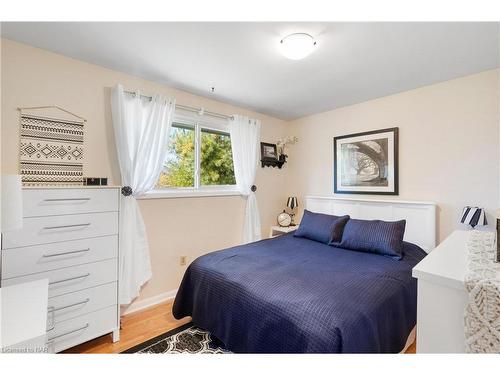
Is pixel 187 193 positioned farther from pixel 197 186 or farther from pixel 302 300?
pixel 302 300

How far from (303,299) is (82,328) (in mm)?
1571

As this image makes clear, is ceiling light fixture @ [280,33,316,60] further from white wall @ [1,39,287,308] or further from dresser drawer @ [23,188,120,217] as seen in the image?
dresser drawer @ [23,188,120,217]

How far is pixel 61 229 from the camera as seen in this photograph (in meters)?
1.64

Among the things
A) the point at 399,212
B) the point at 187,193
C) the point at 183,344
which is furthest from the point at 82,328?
the point at 399,212

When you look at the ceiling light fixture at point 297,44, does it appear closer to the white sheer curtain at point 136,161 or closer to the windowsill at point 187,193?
the white sheer curtain at point 136,161

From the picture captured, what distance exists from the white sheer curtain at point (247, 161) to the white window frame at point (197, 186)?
14 centimetres

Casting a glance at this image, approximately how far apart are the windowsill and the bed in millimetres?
882

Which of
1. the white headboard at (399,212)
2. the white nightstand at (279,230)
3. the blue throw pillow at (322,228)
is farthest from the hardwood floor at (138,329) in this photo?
the white headboard at (399,212)

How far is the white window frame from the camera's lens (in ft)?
8.71

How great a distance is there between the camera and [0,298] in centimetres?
116

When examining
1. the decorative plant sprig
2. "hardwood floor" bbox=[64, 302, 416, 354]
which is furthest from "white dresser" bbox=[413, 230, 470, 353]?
the decorative plant sprig
